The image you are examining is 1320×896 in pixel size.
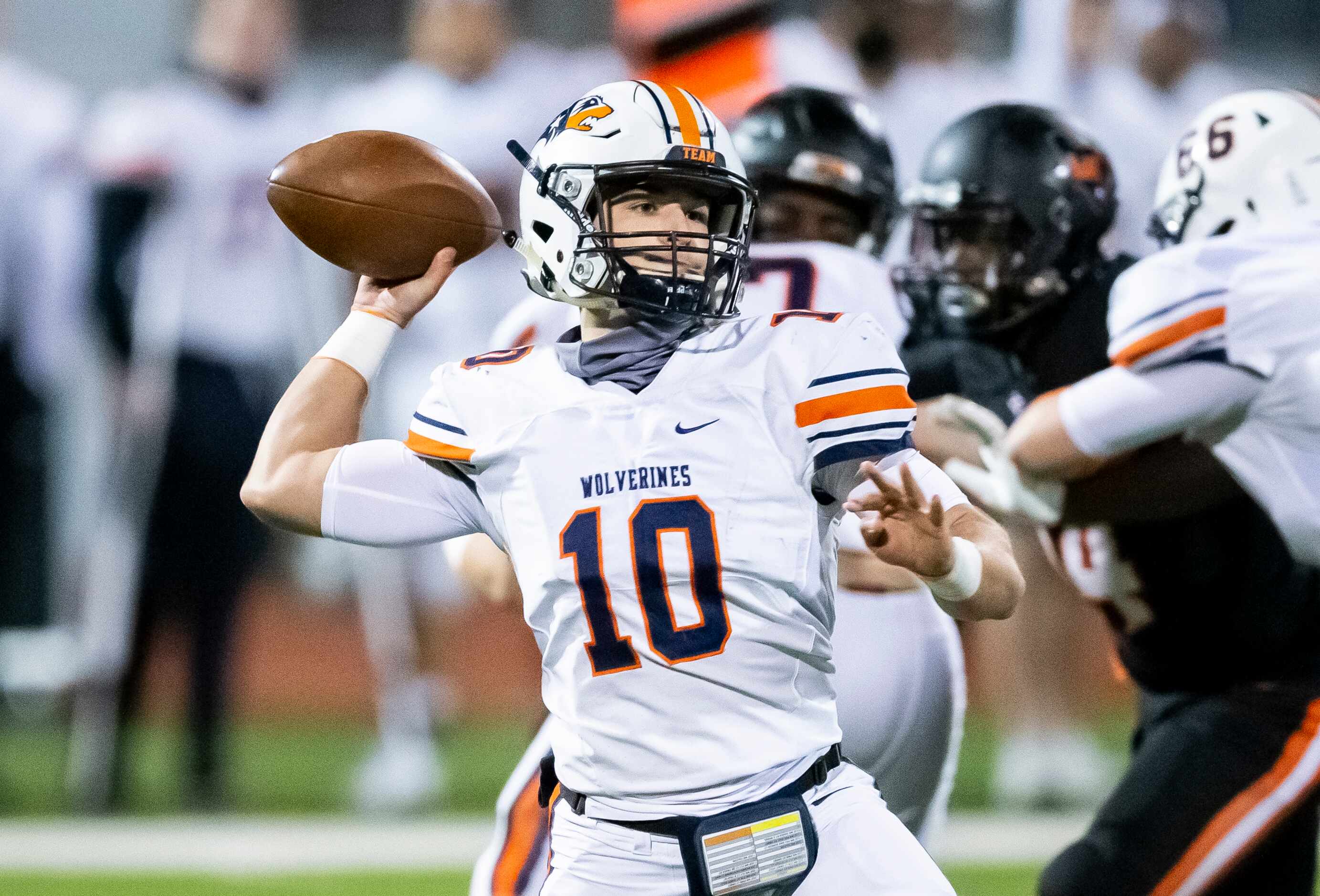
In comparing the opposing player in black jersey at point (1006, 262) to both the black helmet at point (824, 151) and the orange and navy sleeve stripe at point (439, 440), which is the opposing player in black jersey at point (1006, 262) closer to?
the black helmet at point (824, 151)

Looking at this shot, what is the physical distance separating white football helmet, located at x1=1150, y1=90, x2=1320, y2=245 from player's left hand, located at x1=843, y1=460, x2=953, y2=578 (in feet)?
4.34

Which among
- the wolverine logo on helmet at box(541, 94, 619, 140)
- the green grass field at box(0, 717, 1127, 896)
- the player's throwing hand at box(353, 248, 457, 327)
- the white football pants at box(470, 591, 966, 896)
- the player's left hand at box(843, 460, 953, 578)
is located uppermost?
the wolverine logo on helmet at box(541, 94, 619, 140)

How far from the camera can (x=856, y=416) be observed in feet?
6.38

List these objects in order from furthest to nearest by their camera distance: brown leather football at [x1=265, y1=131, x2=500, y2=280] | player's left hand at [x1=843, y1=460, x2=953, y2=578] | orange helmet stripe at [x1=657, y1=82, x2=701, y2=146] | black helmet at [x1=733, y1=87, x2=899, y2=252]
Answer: black helmet at [x1=733, y1=87, x2=899, y2=252] < brown leather football at [x1=265, y1=131, x2=500, y2=280] < orange helmet stripe at [x1=657, y1=82, x2=701, y2=146] < player's left hand at [x1=843, y1=460, x2=953, y2=578]

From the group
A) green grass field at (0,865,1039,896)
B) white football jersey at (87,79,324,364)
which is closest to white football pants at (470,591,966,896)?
green grass field at (0,865,1039,896)

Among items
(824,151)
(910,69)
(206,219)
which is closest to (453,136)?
(206,219)

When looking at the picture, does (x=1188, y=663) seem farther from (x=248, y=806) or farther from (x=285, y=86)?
(x=285, y=86)

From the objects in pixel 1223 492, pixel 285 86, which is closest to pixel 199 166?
pixel 285 86

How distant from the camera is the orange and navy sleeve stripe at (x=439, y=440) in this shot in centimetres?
204

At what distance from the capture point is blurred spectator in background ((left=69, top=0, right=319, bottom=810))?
5344 mm

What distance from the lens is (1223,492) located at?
285 cm

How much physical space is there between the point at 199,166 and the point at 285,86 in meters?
1.58

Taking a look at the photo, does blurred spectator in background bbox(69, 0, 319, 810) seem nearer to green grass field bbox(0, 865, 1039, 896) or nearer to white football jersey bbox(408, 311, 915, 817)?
green grass field bbox(0, 865, 1039, 896)

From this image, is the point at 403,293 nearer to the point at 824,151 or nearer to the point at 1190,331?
the point at 824,151
